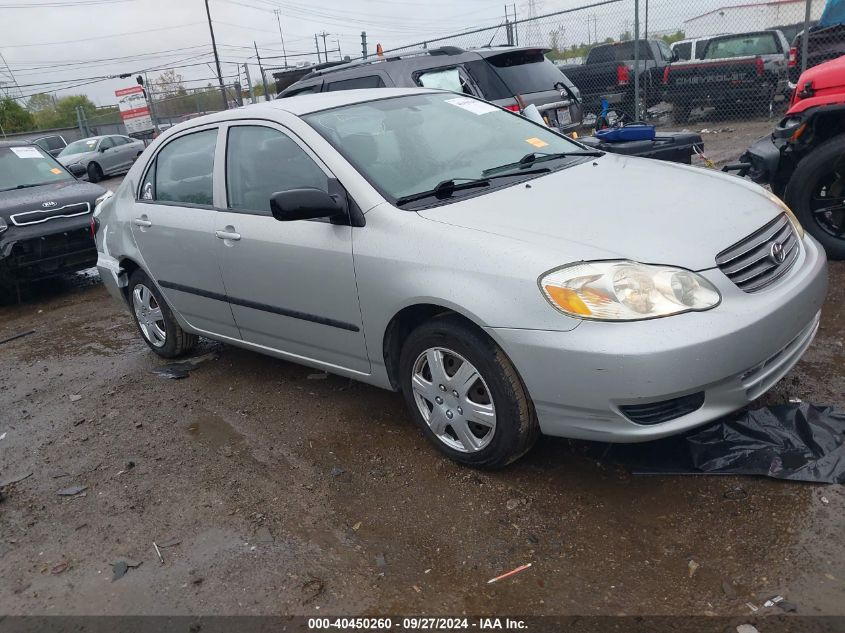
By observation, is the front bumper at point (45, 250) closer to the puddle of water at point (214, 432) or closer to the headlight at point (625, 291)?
the puddle of water at point (214, 432)

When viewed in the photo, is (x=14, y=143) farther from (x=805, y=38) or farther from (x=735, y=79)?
(x=735, y=79)

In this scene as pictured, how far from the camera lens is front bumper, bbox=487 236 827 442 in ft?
8.57

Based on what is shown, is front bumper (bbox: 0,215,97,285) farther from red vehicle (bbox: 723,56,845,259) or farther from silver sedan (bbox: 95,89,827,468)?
red vehicle (bbox: 723,56,845,259)

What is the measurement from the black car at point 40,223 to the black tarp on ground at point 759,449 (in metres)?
6.61

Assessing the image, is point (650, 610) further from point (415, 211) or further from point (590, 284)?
point (415, 211)

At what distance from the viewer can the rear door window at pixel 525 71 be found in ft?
26.1

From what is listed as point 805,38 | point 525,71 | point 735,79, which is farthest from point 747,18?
point 525,71

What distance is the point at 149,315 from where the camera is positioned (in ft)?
17.4

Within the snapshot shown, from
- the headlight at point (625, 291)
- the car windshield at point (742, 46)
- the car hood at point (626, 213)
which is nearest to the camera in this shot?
the headlight at point (625, 291)

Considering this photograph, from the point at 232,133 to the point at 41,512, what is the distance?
89.2 inches

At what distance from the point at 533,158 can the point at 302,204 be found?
1.34 metres

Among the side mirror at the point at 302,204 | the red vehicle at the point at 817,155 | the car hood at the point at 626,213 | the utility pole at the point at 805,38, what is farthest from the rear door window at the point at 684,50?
the side mirror at the point at 302,204

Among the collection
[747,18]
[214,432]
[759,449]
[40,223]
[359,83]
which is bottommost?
[214,432]

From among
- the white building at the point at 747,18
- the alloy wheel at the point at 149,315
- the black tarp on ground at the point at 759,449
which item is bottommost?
the black tarp on ground at the point at 759,449
